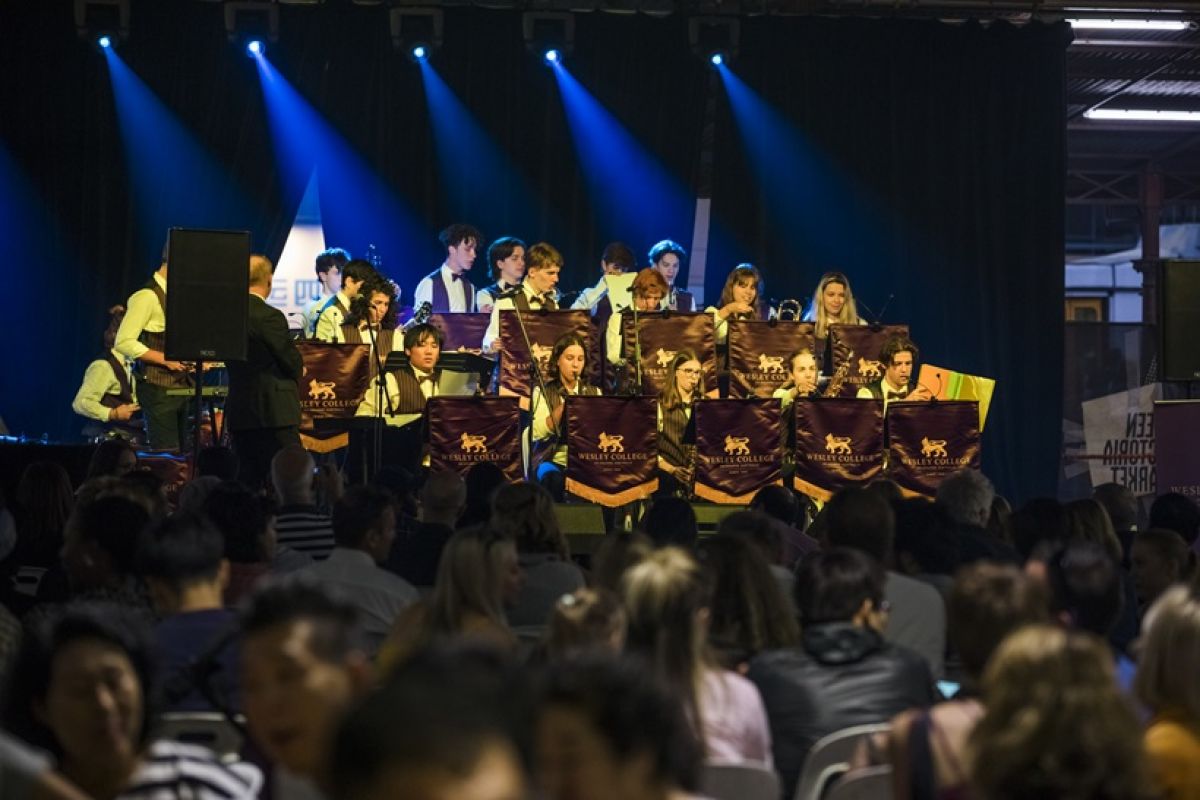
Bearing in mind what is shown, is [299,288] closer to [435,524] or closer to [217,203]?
[217,203]

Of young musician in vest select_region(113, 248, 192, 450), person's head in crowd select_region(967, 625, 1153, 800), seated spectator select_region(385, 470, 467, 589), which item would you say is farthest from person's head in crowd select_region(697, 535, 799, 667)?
young musician in vest select_region(113, 248, 192, 450)

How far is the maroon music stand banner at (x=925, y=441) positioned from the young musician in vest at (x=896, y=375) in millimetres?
467

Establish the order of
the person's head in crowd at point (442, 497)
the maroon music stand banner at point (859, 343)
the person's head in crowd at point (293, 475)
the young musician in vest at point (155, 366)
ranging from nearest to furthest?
the person's head in crowd at point (293, 475) < the person's head in crowd at point (442, 497) < the young musician in vest at point (155, 366) < the maroon music stand banner at point (859, 343)

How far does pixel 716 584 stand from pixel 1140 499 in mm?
9109

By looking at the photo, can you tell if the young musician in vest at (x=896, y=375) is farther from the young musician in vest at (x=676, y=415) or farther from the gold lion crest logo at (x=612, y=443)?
the gold lion crest logo at (x=612, y=443)

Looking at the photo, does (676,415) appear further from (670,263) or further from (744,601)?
(744,601)

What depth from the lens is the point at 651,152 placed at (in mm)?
14406

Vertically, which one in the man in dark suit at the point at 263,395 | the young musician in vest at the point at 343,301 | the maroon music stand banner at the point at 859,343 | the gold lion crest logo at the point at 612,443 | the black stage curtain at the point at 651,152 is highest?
the black stage curtain at the point at 651,152

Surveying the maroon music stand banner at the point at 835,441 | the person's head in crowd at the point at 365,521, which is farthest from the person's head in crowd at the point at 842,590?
the maroon music stand banner at the point at 835,441

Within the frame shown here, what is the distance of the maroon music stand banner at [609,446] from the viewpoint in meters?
9.32

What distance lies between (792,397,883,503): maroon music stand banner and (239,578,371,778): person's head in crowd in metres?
7.42

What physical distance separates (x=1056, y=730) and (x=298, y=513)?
444 cm

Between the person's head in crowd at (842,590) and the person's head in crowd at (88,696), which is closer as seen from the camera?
the person's head in crowd at (88,696)

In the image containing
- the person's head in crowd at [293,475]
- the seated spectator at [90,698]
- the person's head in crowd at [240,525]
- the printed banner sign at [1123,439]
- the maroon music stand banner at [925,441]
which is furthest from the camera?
the printed banner sign at [1123,439]
